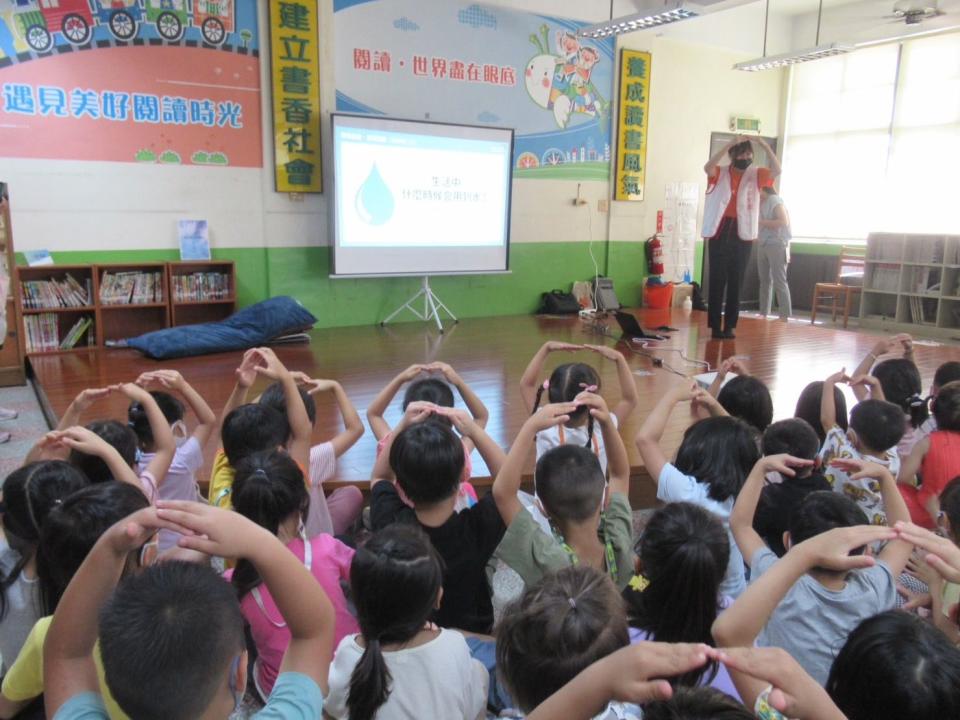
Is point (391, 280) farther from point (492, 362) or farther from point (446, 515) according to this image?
→ point (446, 515)

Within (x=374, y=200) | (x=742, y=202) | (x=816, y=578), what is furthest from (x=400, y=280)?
(x=816, y=578)

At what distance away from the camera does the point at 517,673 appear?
1.03m

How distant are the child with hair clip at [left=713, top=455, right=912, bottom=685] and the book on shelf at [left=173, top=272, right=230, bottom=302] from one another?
512 cm

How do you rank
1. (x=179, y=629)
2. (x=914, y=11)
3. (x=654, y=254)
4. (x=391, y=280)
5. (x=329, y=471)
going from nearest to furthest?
(x=179, y=629)
(x=329, y=471)
(x=391, y=280)
(x=914, y=11)
(x=654, y=254)

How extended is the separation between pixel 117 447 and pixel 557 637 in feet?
4.86

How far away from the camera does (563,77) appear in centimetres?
750

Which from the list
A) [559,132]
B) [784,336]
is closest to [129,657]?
[784,336]

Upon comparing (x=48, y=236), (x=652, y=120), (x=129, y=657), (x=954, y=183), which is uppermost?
(x=652, y=120)

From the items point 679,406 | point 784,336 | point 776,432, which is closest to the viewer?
point 776,432

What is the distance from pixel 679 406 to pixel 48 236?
4.64m

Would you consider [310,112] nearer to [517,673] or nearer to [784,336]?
[784,336]

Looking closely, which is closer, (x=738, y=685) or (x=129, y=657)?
(x=129, y=657)

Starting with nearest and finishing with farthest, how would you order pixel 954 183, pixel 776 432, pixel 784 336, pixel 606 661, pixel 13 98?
1. pixel 606 661
2. pixel 776 432
3. pixel 13 98
4. pixel 784 336
5. pixel 954 183

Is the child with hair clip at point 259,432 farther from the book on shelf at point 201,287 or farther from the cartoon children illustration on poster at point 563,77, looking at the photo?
the cartoon children illustration on poster at point 563,77
